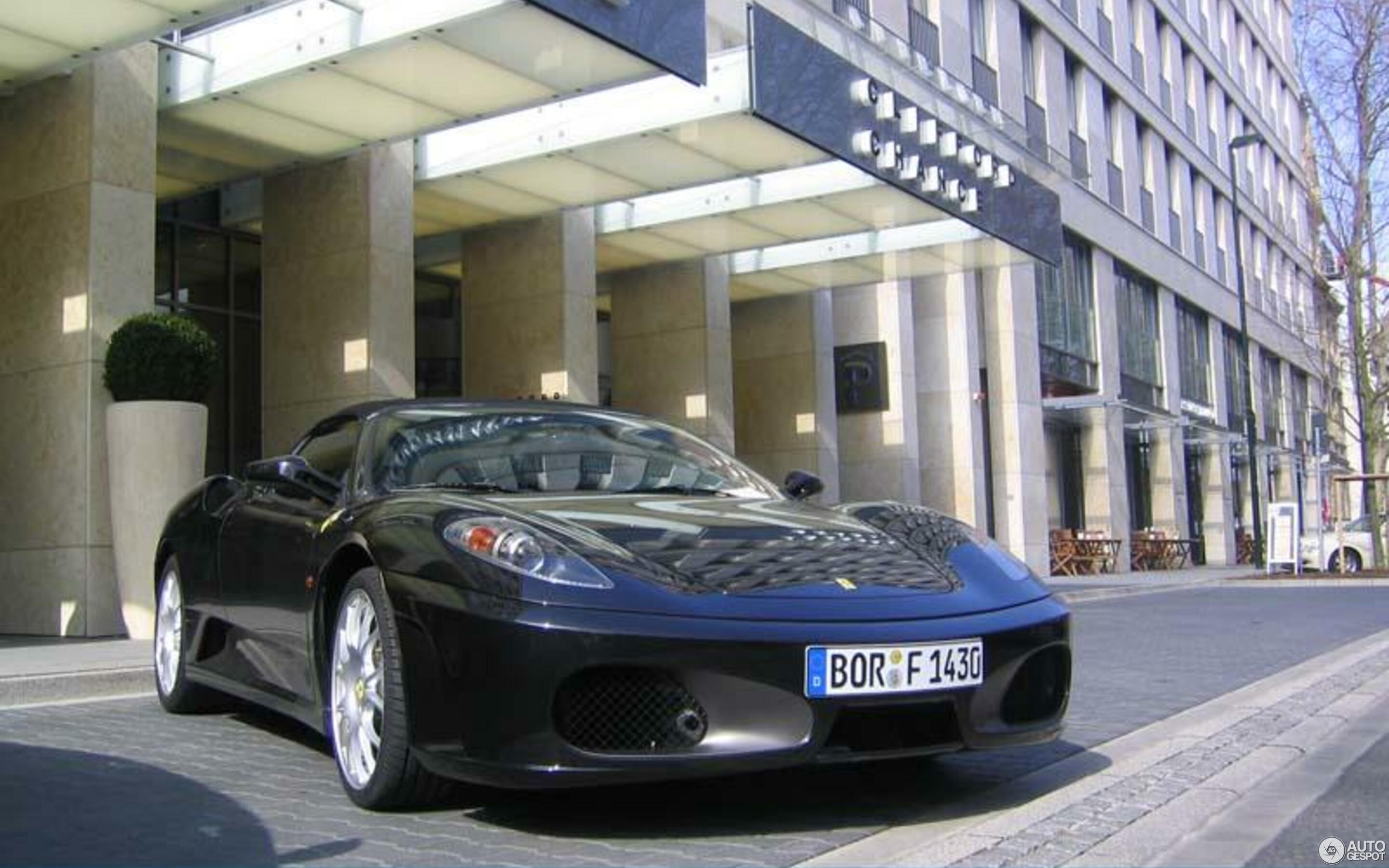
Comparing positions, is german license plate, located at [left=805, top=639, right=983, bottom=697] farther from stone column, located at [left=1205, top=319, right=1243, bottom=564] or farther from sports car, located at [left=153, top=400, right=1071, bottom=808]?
stone column, located at [left=1205, top=319, right=1243, bottom=564]

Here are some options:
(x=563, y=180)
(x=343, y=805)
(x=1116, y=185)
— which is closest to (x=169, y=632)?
(x=343, y=805)

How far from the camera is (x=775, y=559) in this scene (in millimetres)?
3859

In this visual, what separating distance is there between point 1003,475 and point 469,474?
2216 cm

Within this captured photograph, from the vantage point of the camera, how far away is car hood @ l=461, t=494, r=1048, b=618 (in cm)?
360

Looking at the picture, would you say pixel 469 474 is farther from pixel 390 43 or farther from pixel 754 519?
pixel 390 43

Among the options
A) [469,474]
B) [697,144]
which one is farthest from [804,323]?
[469,474]

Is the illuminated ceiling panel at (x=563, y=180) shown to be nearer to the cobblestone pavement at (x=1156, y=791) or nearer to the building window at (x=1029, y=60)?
the cobblestone pavement at (x=1156, y=791)

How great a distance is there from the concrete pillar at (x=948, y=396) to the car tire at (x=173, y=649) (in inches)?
745

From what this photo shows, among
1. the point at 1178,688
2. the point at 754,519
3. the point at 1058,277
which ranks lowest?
the point at 1178,688

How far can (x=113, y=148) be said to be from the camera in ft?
35.2

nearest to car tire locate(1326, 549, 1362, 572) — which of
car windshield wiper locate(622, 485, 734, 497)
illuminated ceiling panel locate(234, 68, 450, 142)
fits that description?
illuminated ceiling panel locate(234, 68, 450, 142)

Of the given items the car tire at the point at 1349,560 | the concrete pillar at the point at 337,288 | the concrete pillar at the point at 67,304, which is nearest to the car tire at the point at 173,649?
the concrete pillar at the point at 67,304

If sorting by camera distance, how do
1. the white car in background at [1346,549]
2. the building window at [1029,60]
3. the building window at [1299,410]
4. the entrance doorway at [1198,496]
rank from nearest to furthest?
1. the building window at [1029,60]
2. the white car in background at [1346,549]
3. the entrance doorway at [1198,496]
4. the building window at [1299,410]

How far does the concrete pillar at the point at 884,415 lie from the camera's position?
21906 millimetres
